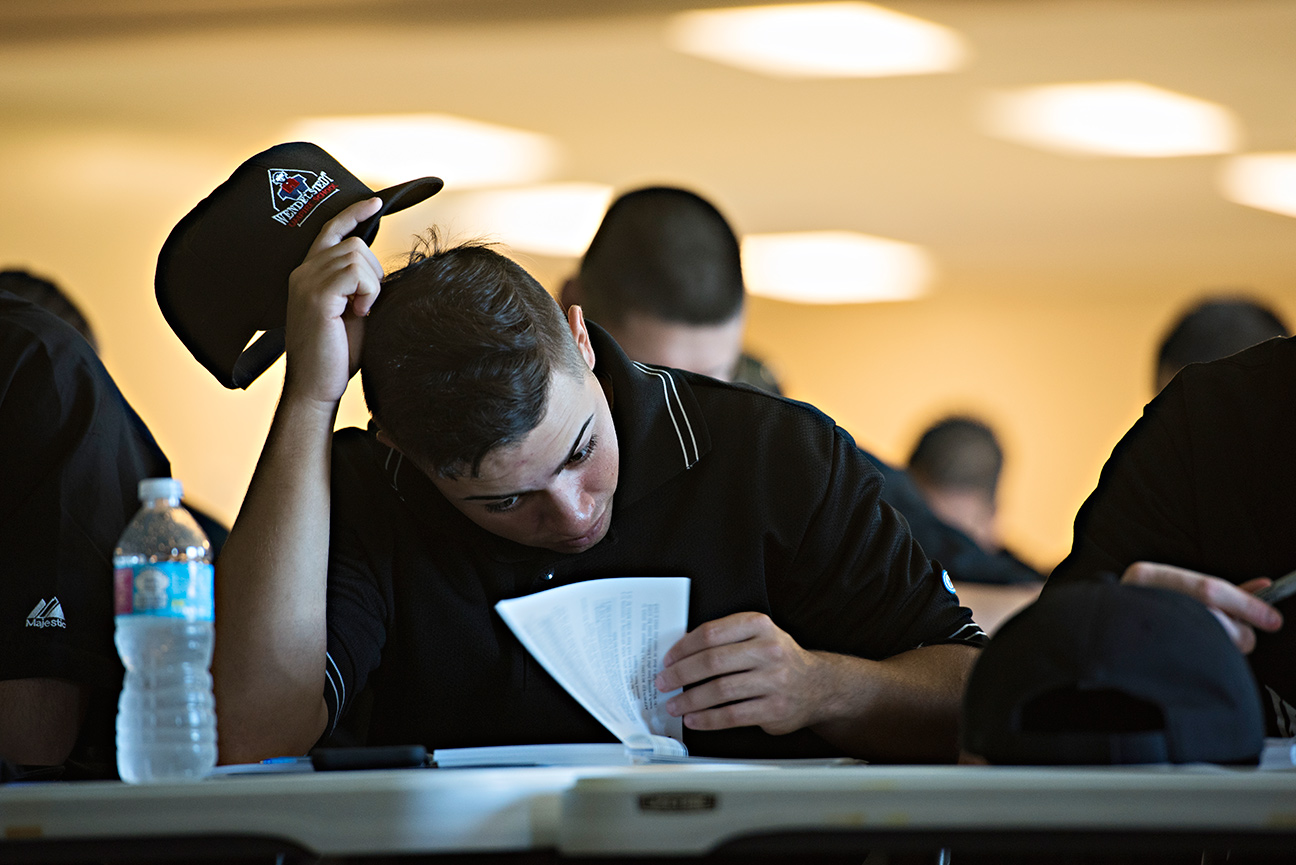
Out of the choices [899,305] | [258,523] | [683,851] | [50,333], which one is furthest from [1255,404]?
[899,305]

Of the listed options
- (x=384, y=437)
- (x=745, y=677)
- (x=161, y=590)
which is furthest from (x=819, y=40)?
(x=161, y=590)

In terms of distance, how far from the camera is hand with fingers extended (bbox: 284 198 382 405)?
4.44 ft

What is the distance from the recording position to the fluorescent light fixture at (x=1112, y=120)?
5.02m

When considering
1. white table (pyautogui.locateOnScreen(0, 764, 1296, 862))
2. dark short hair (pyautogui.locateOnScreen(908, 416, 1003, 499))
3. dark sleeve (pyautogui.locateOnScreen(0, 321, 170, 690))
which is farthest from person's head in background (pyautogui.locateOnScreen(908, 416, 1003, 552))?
white table (pyautogui.locateOnScreen(0, 764, 1296, 862))

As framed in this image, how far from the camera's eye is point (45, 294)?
198cm

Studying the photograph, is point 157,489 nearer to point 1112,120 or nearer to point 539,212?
point 1112,120

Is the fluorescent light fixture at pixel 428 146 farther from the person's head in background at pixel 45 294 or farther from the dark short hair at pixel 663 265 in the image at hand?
the person's head in background at pixel 45 294

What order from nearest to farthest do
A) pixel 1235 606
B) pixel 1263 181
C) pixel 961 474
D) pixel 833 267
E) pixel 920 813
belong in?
pixel 920 813, pixel 1235 606, pixel 961 474, pixel 1263 181, pixel 833 267

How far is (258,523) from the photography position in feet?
4.43

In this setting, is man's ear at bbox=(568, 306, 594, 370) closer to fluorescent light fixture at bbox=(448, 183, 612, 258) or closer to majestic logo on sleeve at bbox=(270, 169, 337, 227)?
majestic logo on sleeve at bbox=(270, 169, 337, 227)

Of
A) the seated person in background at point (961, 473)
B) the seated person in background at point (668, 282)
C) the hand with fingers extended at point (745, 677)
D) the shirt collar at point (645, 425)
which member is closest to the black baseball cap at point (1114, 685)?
the hand with fingers extended at point (745, 677)

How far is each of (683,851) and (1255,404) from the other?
3.18 feet

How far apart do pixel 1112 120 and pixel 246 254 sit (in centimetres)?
466

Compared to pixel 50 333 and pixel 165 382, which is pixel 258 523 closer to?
pixel 50 333
